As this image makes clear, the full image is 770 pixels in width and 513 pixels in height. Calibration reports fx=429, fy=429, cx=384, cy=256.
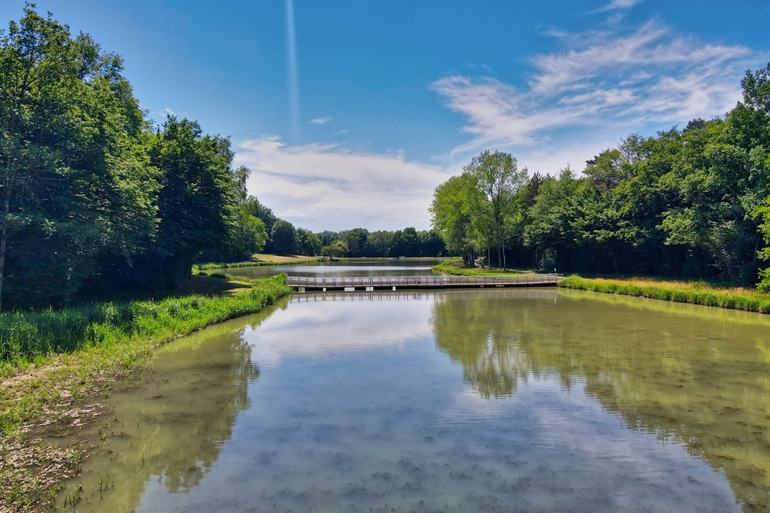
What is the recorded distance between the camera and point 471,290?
41.4 m

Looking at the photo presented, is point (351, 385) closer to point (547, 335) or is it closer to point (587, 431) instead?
point (587, 431)

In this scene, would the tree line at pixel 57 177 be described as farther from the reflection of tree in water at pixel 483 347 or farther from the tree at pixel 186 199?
the reflection of tree in water at pixel 483 347

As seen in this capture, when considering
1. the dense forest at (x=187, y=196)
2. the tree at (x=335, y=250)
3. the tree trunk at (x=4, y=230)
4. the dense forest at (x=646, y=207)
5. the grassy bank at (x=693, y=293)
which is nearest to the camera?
the tree trunk at (x=4, y=230)

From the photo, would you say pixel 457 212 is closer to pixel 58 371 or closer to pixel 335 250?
pixel 58 371

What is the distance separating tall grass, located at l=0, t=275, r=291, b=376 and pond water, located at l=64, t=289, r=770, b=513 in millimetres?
1662

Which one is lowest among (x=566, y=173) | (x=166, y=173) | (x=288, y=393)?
(x=288, y=393)

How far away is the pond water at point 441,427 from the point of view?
6453 mm

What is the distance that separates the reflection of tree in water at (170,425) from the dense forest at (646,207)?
95.0ft

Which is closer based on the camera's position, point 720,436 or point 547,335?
point 720,436

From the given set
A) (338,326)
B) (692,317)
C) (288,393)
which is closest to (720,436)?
(288,393)

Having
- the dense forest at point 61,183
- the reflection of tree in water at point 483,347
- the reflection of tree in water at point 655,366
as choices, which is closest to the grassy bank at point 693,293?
the reflection of tree in water at point 655,366

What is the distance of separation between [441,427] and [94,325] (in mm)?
13221

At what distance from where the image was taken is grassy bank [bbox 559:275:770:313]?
1004 inches

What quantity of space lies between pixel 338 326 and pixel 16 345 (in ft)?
42.3
